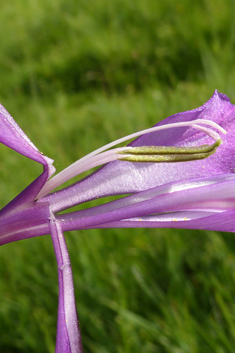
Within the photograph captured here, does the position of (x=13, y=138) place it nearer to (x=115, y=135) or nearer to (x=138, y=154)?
(x=138, y=154)

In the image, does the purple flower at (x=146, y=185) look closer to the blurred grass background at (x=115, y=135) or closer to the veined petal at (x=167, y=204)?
the veined petal at (x=167, y=204)

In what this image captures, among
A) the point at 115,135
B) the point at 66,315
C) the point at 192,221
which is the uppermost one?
the point at 115,135

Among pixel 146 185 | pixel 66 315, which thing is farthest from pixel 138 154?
pixel 66 315

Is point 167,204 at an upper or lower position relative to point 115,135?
lower

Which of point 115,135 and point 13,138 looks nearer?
point 13,138

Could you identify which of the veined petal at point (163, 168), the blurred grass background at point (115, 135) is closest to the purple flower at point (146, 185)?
the veined petal at point (163, 168)

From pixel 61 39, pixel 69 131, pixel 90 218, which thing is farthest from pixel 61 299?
pixel 61 39

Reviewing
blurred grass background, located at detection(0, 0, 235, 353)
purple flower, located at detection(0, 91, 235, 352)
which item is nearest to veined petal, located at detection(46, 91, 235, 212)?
purple flower, located at detection(0, 91, 235, 352)
